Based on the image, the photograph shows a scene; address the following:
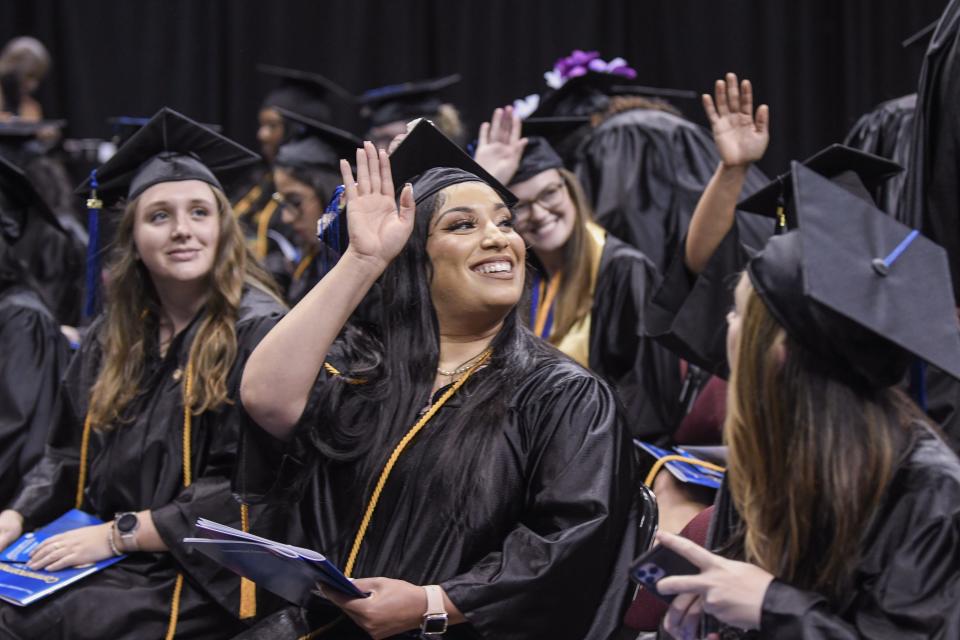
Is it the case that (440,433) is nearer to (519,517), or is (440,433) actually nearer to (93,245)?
(519,517)

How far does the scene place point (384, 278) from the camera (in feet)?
8.86

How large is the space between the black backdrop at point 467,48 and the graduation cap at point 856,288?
510 centimetres

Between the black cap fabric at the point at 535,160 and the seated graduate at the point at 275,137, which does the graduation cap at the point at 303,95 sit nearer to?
the seated graduate at the point at 275,137

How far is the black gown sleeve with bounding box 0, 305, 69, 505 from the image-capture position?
384 cm

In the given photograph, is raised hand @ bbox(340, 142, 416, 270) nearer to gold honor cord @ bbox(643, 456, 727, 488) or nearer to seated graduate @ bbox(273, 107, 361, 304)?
gold honor cord @ bbox(643, 456, 727, 488)

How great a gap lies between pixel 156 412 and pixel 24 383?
2.62 ft

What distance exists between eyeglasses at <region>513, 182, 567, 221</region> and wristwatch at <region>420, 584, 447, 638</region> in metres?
2.16

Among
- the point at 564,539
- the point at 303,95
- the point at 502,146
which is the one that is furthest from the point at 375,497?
the point at 303,95

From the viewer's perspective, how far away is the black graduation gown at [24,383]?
12.6 ft

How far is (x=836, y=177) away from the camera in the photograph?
9.57ft

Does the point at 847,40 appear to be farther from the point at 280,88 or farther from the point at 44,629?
the point at 44,629

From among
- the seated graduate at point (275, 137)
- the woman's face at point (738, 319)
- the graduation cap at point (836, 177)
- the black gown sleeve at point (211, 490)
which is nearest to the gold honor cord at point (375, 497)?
the black gown sleeve at point (211, 490)

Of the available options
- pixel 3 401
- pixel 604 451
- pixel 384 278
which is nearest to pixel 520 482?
pixel 604 451

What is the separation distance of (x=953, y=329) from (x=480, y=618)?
101 cm
